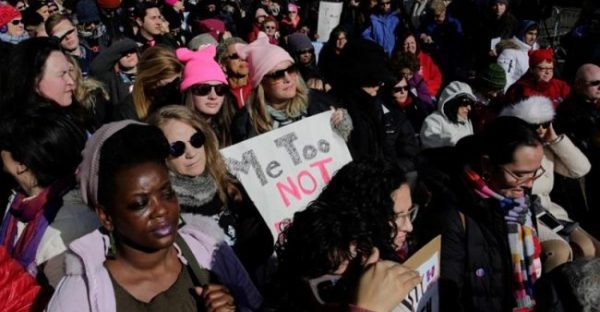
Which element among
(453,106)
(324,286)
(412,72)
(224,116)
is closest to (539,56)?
(412,72)

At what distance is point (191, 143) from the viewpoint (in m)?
3.22

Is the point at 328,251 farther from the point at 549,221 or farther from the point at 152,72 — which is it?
the point at 152,72

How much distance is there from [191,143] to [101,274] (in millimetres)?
1133

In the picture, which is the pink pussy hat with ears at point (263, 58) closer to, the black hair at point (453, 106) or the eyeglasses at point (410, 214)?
the eyeglasses at point (410, 214)

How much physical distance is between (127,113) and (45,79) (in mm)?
676

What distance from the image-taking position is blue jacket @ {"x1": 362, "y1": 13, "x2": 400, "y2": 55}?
30.7 feet

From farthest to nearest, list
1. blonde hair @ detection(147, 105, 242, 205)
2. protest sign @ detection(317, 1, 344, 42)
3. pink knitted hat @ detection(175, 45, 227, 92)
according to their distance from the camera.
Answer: protest sign @ detection(317, 1, 344, 42), pink knitted hat @ detection(175, 45, 227, 92), blonde hair @ detection(147, 105, 242, 205)

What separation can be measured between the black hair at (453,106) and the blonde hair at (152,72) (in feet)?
7.16

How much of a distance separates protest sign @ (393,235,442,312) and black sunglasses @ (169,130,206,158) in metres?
1.20

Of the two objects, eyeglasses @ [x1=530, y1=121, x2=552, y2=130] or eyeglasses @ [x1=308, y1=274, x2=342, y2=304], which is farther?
eyeglasses @ [x1=530, y1=121, x2=552, y2=130]

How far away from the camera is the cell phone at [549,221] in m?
4.19

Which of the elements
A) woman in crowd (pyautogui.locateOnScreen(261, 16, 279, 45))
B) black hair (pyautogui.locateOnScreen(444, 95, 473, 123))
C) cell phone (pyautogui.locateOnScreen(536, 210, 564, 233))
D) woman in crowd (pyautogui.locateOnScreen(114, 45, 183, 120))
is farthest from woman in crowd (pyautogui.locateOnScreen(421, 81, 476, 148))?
woman in crowd (pyautogui.locateOnScreen(261, 16, 279, 45))

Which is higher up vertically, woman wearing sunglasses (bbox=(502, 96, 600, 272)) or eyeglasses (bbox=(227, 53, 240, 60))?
eyeglasses (bbox=(227, 53, 240, 60))

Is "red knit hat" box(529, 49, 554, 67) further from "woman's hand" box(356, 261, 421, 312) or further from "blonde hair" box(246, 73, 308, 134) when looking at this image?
"woman's hand" box(356, 261, 421, 312)
